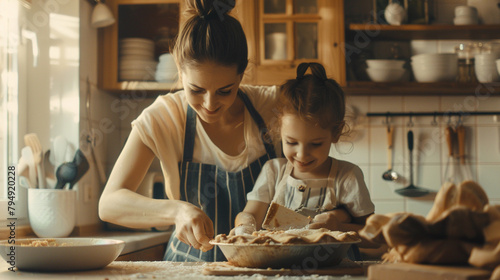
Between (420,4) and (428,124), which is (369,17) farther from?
(428,124)

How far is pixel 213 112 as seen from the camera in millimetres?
1356

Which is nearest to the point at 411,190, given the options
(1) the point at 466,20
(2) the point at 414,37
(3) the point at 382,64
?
(3) the point at 382,64

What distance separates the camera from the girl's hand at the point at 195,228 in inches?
44.3

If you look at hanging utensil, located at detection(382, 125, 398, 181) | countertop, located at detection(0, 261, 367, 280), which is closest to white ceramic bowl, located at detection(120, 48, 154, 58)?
hanging utensil, located at detection(382, 125, 398, 181)

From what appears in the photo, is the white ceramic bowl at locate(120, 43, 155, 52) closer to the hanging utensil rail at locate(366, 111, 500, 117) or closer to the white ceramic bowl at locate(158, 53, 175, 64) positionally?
the white ceramic bowl at locate(158, 53, 175, 64)

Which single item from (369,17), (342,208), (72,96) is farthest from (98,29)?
(342,208)

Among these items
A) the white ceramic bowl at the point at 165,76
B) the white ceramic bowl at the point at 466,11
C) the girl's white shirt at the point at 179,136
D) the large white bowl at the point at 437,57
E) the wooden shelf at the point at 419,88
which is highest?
the white ceramic bowl at the point at 466,11

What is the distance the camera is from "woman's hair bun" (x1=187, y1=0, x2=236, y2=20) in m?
1.39

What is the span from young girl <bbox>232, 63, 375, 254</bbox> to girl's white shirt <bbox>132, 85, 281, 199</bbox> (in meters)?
0.09

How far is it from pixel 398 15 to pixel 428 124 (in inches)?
24.5

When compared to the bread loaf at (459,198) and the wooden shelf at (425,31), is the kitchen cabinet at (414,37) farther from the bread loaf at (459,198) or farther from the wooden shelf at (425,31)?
the bread loaf at (459,198)

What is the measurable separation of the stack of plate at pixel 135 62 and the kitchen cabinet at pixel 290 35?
0.51 metres

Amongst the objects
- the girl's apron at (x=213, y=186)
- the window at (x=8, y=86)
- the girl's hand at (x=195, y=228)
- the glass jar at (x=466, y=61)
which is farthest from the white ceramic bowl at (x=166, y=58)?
the girl's hand at (x=195, y=228)

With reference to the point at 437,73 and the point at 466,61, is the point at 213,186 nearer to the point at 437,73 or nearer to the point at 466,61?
the point at 437,73
